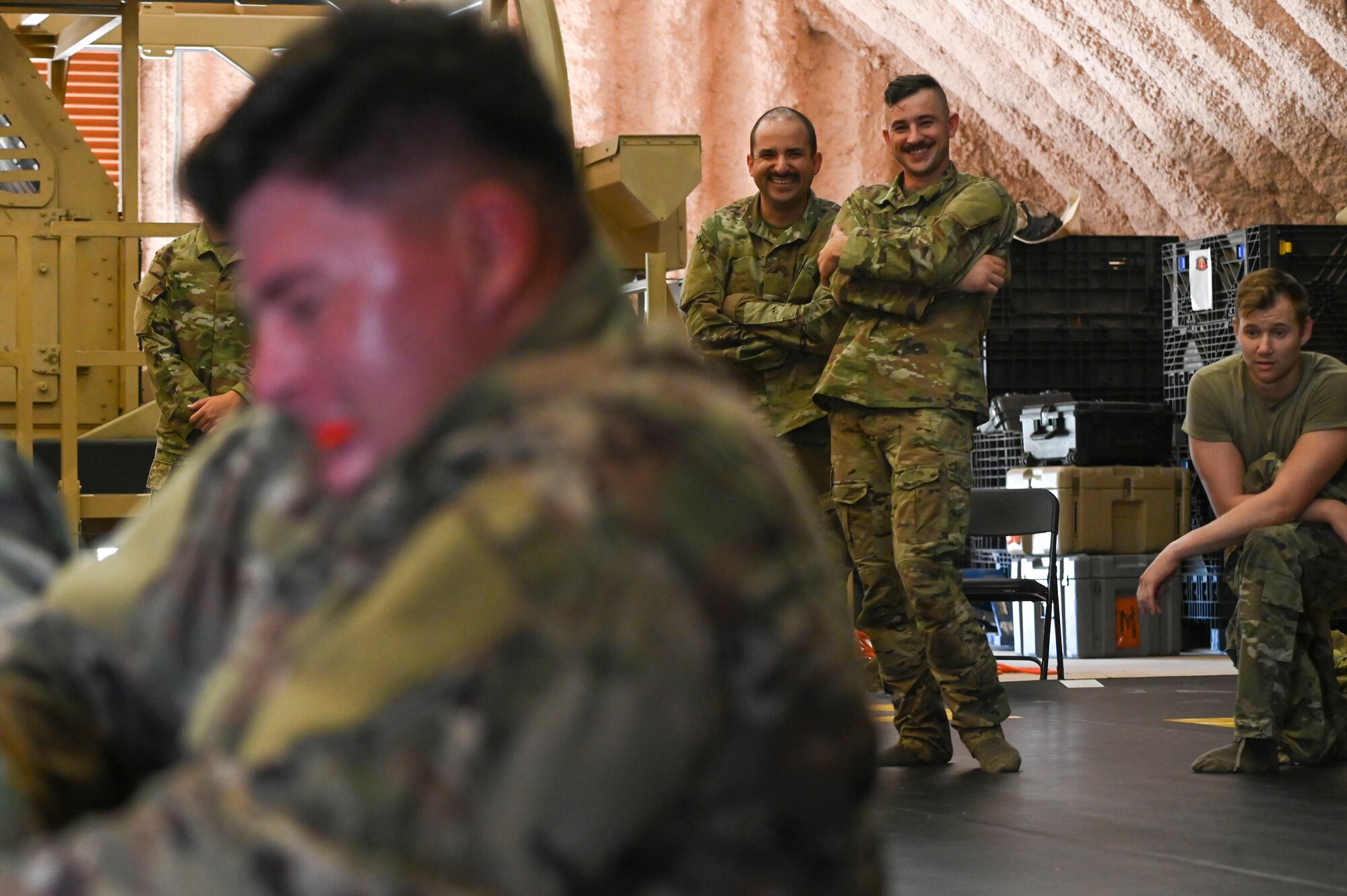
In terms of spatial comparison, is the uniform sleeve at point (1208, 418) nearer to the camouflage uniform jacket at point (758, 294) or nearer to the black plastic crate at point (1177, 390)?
the camouflage uniform jacket at point (758, 294)

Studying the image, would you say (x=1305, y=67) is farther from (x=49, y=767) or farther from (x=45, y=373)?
(x=49, y=767)

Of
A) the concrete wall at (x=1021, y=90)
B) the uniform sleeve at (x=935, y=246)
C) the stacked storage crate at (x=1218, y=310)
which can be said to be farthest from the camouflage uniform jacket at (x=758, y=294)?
the stacked storage crate at (x=1218, y=310)

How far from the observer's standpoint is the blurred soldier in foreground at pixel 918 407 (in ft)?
12.7

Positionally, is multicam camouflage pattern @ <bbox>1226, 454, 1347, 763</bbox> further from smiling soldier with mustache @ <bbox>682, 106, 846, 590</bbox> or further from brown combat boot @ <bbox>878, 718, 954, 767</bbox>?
smiling soldier with mustache @ <bbox>682, 106, 846, 590</bbox>

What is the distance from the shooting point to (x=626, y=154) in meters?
5.45

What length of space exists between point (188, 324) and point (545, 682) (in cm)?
456

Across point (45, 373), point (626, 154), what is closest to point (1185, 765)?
point (626, 154)

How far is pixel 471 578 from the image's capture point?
23.9 inches

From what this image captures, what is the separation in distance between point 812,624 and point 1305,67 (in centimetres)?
986

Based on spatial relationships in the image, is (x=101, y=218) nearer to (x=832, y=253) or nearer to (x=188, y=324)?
(x=188, y=324)

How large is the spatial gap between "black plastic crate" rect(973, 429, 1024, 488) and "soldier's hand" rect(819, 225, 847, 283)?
172 inches

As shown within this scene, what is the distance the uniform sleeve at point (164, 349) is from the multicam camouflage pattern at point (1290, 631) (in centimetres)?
291

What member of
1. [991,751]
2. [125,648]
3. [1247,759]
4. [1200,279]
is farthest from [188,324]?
[1200,279]

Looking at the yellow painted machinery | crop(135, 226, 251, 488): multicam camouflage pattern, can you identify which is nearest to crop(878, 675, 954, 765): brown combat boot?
the yellow painted machinery
